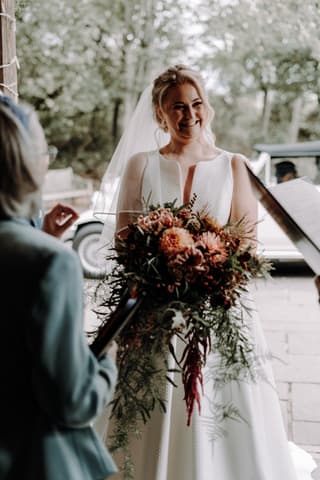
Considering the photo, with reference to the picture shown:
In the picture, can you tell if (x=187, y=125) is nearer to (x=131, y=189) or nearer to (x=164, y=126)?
(x=164, y=126)

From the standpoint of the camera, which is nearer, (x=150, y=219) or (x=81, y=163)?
(x=150, y=219)

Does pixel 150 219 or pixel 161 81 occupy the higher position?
pixel 161 81

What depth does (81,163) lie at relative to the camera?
39.4 feet

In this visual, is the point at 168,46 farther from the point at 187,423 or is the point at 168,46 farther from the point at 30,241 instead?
the point at 30,241

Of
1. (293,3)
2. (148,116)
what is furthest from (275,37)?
(148,116)

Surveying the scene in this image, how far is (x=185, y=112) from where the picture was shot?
110 inches

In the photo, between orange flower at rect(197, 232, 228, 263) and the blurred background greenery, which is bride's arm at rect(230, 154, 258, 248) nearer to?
orange flower at rect(197, 232, 228, 263)

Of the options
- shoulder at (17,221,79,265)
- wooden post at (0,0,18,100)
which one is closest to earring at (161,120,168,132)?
wooden post at (0,0,18,100)

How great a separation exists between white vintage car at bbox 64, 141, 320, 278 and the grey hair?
572cm

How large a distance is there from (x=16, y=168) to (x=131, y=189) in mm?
1576

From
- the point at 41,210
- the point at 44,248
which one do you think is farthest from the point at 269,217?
the point at 44,248

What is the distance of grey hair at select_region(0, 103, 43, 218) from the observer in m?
1.25

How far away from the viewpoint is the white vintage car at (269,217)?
7.03 m

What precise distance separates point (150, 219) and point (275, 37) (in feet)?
23.7
